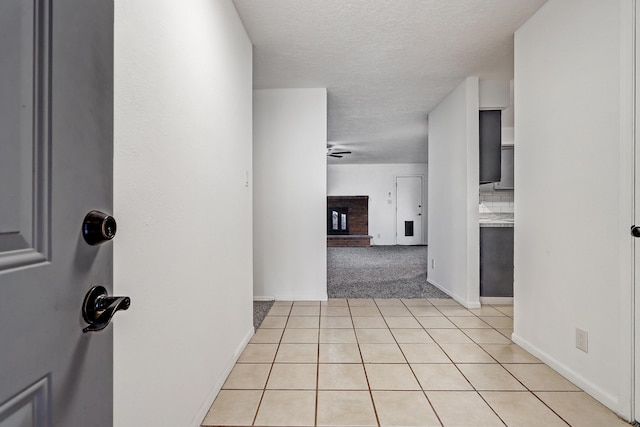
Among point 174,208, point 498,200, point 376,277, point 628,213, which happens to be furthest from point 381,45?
point 376,277

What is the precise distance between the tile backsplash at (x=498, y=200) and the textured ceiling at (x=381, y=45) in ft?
4.70

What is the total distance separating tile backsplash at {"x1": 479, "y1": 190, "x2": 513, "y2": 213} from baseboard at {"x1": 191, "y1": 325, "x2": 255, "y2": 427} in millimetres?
3559

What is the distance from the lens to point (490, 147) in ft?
11.8

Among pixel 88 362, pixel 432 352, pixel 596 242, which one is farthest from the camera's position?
pixel 432 352

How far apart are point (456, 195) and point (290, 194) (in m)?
1.83

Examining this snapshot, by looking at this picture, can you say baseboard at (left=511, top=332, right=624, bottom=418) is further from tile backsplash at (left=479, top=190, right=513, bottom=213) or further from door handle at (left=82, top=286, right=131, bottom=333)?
tile backsplash at (left=479, top=190, right=513, bottom=213)

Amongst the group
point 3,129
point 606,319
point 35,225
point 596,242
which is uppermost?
point 3,129

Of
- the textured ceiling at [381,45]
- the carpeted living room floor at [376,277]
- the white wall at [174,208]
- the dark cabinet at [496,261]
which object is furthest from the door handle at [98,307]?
the dark cabinet at [496,261]

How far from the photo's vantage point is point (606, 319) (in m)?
1.71

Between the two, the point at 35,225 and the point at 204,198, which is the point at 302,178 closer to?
the point at 204,198

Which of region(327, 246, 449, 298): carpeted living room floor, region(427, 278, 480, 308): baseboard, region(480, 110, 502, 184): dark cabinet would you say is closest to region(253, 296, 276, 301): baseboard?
region(327, 246, 449, 298): carpeted living room floor

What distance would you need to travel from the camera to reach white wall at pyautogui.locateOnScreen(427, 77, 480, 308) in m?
3.39

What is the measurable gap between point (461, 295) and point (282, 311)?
6.22 feet

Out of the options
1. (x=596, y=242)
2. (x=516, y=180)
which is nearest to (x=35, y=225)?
(x=596, y=242)
